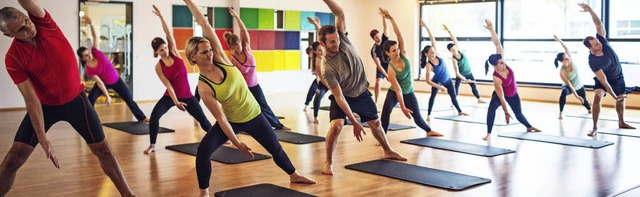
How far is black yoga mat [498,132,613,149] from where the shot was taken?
19.9 ft

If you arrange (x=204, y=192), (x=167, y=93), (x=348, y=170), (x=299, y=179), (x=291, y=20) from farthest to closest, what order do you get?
1. (x=291, y=20)
2. (x=167, y=93)
3. (x=348, y=170)
4. (x=299, y=179)
5. (x=204, y=192)

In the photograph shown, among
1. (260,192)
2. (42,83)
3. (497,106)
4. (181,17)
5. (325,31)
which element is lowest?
(260,192)

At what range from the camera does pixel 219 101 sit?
3.84 meters

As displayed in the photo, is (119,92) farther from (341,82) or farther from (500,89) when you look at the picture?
(500,89)

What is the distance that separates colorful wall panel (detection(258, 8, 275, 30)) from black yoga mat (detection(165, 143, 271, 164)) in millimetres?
5984

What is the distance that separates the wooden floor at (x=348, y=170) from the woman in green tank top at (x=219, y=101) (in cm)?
49

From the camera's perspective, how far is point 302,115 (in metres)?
8.71

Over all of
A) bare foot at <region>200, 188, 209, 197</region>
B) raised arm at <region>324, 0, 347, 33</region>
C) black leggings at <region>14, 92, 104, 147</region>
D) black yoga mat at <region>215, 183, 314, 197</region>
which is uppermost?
raised arm at <region>324, 0, 347, 33</region>

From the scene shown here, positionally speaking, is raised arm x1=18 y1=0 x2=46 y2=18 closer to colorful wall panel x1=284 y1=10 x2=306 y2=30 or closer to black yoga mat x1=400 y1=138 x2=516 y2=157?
black yoga mat x1=400 y1=138 x2=516 y2=157

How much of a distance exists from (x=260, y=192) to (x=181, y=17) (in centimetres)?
728

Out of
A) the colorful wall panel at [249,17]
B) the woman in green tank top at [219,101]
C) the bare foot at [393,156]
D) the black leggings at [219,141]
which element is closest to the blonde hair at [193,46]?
the woman in green tank top at [219,101]

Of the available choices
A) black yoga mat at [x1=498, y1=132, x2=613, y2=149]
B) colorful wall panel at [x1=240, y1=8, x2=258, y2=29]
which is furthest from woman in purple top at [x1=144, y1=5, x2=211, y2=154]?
colorful wall panel at [x1=240, y1=8, x2=258, y2=29]

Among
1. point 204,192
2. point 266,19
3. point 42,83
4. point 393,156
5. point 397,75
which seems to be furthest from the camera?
point 266,19

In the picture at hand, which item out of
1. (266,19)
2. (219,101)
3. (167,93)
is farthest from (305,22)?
(219,101)
